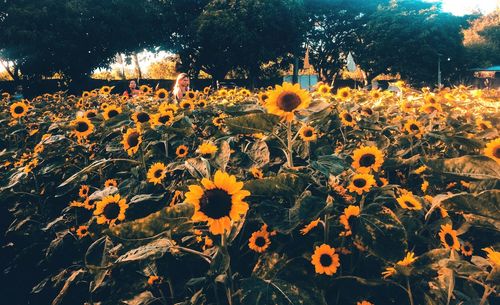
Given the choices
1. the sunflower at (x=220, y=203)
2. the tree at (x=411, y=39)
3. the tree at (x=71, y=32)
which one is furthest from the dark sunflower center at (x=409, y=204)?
the tree at (x=411, y=39)

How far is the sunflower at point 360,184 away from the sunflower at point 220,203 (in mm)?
473

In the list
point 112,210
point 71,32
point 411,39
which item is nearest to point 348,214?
point 112,210

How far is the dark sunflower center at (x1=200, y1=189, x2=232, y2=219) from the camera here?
3.59 feet

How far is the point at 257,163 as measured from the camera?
1446 mm

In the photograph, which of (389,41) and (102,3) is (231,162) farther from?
(389,41)

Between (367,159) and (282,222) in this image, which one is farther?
(367,159)

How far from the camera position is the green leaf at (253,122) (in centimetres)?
129

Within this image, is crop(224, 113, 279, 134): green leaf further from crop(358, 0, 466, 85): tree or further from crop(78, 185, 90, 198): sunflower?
crop(358, 0, 466, 85): tree

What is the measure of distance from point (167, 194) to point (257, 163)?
18.5 inches

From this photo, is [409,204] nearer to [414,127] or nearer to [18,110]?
[414,127]

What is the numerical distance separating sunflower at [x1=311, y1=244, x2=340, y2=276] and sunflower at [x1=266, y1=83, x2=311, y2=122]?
0.56m

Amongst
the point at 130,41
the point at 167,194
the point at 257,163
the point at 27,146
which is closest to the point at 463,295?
the point at 257,163

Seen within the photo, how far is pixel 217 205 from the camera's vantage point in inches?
43.2

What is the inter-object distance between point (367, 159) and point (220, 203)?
0.83 meters
